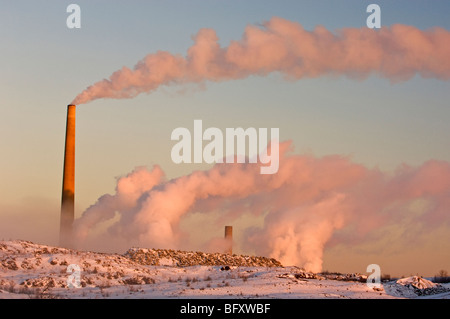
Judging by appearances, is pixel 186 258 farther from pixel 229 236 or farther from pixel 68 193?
pixel 68 193

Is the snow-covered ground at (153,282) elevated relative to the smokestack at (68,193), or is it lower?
lower

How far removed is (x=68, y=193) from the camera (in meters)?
50.6

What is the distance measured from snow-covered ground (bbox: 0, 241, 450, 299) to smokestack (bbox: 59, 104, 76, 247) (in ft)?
37.3

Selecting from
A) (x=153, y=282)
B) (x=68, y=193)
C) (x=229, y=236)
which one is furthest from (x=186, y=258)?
(x=153, y=282)

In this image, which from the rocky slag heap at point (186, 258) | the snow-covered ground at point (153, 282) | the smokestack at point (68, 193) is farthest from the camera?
the smokestack at point (68, 193)

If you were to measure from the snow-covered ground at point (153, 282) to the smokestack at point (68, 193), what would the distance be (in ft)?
→ 37.3

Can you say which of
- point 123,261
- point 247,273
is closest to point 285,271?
point 247,273

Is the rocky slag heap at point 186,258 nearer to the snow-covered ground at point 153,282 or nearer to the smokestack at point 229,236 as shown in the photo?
the snow-covered ground at point 153,282

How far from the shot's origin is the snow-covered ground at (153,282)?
83.3ft

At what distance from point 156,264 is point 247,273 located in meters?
8.72

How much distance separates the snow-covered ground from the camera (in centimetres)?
2539

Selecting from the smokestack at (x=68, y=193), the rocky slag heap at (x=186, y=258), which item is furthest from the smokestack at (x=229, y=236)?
the smokestack at (x=68, y=193)

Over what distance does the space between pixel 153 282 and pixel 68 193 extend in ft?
68.6
